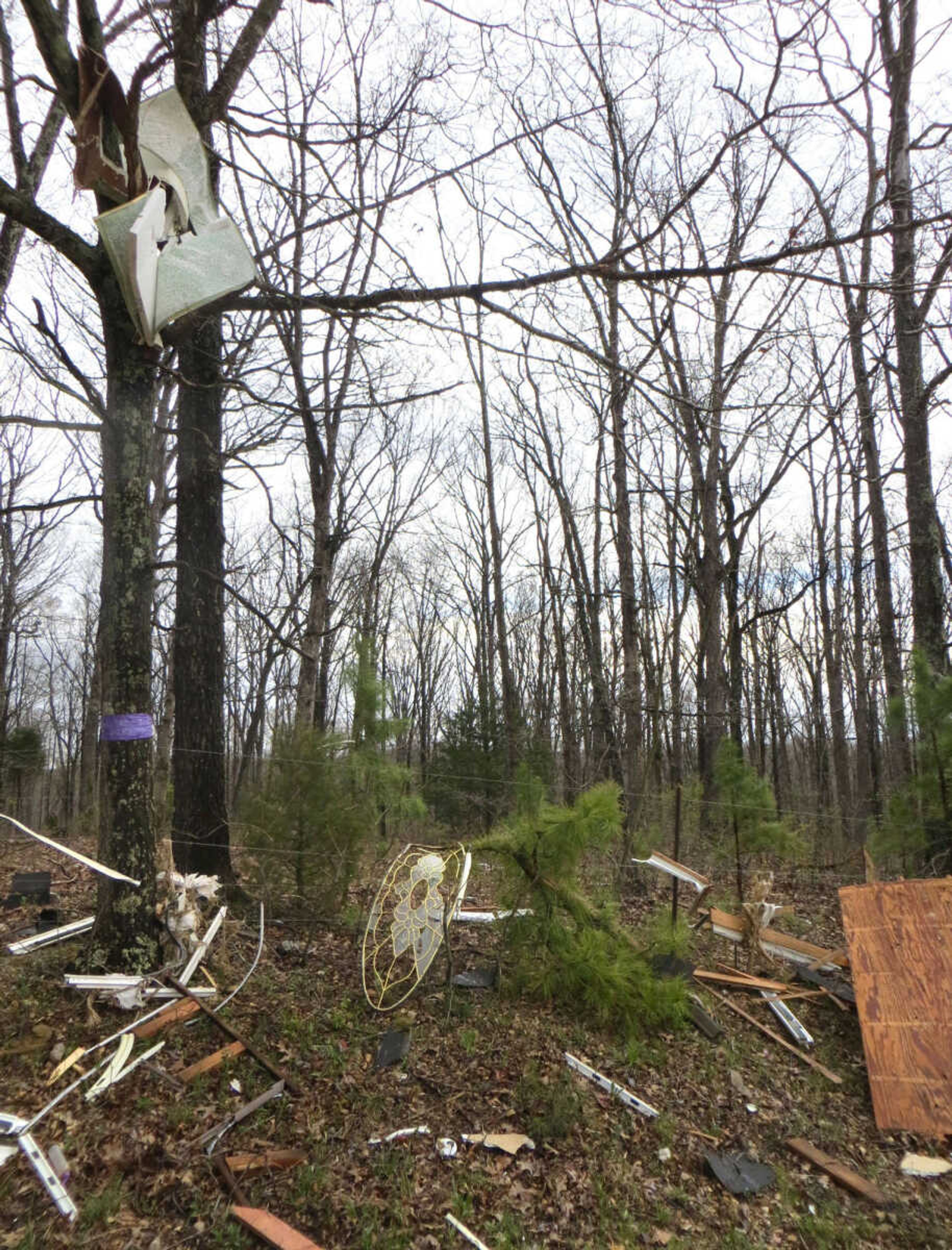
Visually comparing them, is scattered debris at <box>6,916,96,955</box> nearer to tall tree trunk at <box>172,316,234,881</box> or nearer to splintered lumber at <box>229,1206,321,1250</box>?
tall tree trunk at <box>172,316,234,881</box>

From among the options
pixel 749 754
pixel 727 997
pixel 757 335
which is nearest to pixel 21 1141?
pixel 727 997

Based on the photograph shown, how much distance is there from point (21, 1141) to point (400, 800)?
3735mm

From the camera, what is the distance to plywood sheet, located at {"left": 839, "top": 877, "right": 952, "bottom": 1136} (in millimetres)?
4070

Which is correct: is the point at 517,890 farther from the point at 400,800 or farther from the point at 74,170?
the point at 74,170

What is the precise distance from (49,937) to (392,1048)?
1.98 metres

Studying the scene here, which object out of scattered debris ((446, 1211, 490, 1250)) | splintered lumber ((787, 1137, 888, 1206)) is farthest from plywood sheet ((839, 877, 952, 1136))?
scattered debris ((446, 1211, 490, 1250))

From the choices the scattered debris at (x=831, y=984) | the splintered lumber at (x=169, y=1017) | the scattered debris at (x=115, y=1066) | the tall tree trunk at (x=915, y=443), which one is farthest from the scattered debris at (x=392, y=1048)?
the tall tree trunk at (x=915, y=443)

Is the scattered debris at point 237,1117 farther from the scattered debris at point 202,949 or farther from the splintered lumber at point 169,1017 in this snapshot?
the scattered debris at point 202,949

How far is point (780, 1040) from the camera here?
15.4ft

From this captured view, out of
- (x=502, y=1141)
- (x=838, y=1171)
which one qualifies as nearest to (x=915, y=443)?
(x=838, y=1171)

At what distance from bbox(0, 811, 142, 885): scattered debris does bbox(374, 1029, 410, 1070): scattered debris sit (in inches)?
59.6

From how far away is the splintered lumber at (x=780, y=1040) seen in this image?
14.6 feet

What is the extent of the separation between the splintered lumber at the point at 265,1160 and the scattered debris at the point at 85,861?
1.36 metres

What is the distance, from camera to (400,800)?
6.39 m
